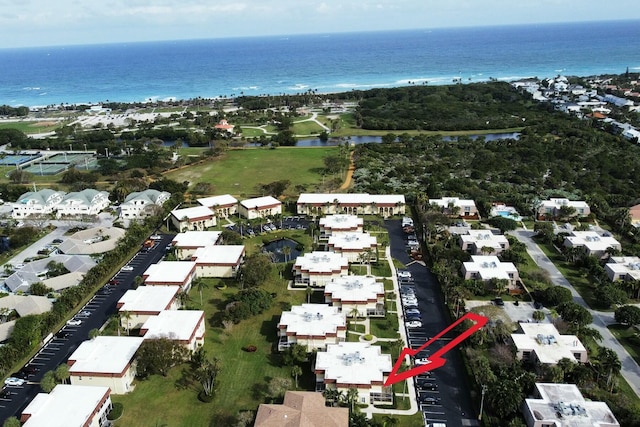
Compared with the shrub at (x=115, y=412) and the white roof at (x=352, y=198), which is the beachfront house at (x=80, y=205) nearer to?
the white roof at (x=352, y=198)

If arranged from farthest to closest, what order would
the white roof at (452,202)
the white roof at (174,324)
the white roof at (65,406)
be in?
the white roof at (452,202) < the white roof at (174,324) < the white roof at (65,406)

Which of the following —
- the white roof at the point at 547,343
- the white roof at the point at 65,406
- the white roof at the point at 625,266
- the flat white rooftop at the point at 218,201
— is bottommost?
the white roof at the point at 547,343

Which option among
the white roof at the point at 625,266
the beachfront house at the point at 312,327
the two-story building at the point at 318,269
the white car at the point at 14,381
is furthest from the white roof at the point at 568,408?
the white car at the point at 14,381

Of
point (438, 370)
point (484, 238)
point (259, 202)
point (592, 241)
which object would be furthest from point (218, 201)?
point (592, 241)

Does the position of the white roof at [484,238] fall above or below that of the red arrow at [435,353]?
above

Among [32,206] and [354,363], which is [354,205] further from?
[32,206]

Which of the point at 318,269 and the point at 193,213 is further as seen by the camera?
the point at 193,213

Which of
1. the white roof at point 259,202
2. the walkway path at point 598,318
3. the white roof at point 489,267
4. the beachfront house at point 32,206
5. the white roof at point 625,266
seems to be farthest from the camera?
the beachfront house at point 32,206

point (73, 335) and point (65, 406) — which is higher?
point (65, 406)
